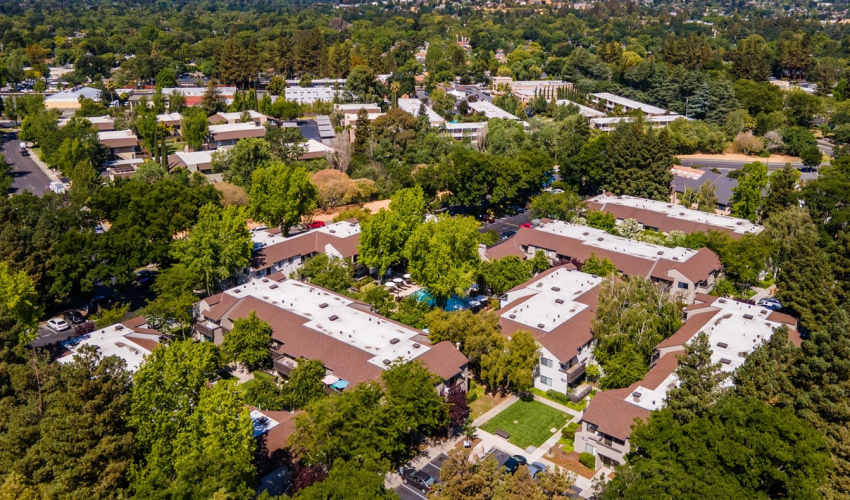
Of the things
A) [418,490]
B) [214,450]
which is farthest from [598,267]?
[214,450]

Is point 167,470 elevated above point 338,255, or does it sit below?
above

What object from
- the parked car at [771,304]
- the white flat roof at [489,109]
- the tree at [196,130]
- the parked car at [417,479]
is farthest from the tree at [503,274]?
the white flat roof at [489,109]

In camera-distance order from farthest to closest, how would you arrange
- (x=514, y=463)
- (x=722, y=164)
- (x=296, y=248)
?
A: (x=722, y=164) < (x=296, y=248) < (x=514, y=463)

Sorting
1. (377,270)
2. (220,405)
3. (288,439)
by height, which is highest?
(220,405)

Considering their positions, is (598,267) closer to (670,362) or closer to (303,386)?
(670,362)

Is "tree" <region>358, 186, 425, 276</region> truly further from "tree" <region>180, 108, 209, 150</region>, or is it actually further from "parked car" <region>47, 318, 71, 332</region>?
"tree" <region>180, 108, 209, 150</region>

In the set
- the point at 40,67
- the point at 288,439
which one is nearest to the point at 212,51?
the point at 40,67

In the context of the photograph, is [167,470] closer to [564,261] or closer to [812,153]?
[564,261]
